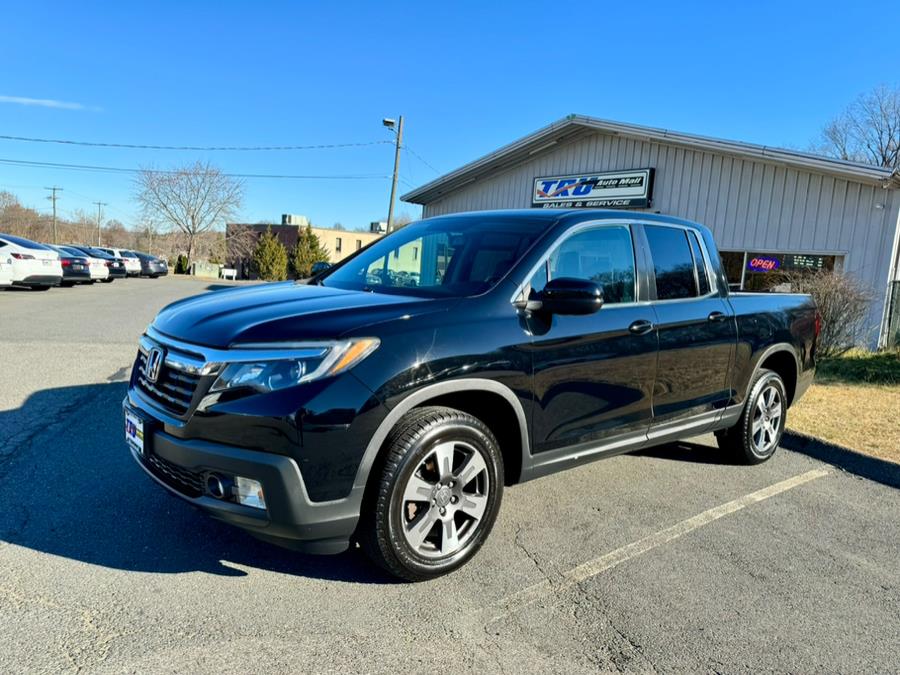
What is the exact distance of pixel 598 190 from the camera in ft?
52.0

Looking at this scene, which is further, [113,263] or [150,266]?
[150,266]

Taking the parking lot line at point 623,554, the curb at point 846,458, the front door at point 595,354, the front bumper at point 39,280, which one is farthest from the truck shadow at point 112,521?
the front bumper at point 39,280

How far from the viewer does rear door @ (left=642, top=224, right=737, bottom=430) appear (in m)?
4.05

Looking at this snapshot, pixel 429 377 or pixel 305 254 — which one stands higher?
pixel 305 254

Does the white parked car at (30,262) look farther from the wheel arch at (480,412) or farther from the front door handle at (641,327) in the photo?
Result: the front door handle at (641,327)

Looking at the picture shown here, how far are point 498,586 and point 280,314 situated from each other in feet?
5.49

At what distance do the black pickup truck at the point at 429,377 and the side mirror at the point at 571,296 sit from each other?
0.04 ft

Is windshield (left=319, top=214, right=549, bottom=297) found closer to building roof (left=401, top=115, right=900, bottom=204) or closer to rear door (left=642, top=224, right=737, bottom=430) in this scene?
rear door (left=642, top=224, right=737, bottom=430)

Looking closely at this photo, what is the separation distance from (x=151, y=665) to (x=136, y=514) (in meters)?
1.42

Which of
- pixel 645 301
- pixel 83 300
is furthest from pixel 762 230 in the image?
pixel 83 300

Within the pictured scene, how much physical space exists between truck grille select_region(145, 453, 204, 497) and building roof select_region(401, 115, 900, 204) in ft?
39.5

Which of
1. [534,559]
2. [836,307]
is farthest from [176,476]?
[836,307]

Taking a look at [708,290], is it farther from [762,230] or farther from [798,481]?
[762,230]

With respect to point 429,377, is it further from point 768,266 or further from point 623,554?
point 768,266
